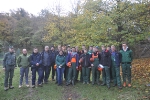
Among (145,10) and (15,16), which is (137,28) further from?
(15,16)

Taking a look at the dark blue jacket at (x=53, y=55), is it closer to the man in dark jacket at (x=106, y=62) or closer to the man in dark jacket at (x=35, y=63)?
the man in dark jacket at (x=35, y=63)

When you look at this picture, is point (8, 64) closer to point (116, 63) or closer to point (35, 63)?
point (35, 63)

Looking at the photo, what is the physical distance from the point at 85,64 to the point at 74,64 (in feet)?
1.87

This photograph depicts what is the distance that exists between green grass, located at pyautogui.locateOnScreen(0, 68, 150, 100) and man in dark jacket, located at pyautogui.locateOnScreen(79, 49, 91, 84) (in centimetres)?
60

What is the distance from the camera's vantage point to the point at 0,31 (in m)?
38.9

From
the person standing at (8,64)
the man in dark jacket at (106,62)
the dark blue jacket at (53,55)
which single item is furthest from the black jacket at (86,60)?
the person standing at (8,64)

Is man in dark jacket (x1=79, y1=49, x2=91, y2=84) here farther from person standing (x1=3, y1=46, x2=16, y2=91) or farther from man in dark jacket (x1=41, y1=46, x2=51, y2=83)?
person standing (x1=3, y1=46, x2=16, y2=91)

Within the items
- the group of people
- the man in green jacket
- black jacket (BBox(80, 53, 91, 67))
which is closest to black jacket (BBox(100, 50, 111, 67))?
the group of people

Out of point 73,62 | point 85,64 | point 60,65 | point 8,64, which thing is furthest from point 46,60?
point 85,64

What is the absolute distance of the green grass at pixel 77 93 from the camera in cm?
721

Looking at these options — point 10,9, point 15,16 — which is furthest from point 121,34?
point 10,9

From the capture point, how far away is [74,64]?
9.02 metres

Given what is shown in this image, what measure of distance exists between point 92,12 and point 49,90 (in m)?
9.29

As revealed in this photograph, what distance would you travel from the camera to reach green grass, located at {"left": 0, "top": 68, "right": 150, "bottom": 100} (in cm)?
721
